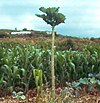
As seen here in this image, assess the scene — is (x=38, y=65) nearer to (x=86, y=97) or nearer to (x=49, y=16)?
(x=86, y=97)

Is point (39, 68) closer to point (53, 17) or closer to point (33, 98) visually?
point (33, 98)

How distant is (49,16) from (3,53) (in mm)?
6999

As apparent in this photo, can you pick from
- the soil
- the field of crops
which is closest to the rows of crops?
the field of crops

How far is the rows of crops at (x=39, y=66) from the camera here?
1011 centimetres

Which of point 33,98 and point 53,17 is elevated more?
point 53,17

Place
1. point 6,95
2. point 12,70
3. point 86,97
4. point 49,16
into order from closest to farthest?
point 49,16, point 86,97, point 6,95, point 12,70

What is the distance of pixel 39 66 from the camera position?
10.4m

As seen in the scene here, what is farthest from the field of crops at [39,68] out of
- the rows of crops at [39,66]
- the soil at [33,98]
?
the soil at [33,98]

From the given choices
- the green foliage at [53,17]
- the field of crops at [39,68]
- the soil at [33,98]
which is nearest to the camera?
the green foliage at [53,17]

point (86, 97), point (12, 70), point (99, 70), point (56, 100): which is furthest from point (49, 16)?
point (99, 70)

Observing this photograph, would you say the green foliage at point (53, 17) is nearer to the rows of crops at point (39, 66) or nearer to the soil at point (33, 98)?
the soil at point (33, 98)

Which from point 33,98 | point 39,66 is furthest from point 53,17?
point 39,66

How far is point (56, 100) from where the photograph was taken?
5.36m

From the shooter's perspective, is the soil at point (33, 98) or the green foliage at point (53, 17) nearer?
the green foliage at point (53, 17)
